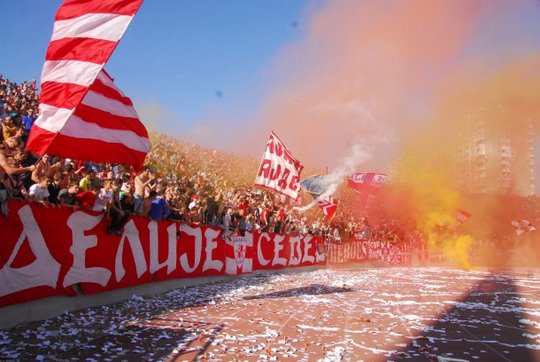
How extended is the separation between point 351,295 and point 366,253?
19.7 m

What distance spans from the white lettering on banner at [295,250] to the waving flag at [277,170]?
4689 mm

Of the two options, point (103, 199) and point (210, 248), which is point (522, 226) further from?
point (103, 199)

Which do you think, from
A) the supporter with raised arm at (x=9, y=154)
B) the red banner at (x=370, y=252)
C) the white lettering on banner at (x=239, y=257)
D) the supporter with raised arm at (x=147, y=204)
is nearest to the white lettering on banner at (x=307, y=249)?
the red banner at (x=370, y=252)

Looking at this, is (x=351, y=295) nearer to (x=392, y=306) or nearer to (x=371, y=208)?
(x=392, y=306)

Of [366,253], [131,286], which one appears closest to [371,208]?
[366,253]

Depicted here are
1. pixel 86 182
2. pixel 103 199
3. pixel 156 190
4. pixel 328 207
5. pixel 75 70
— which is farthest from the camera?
pixel 328 207

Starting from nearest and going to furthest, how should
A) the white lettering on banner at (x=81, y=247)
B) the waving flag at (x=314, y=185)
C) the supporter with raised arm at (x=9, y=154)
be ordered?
the supporter with raised arm at (x=9, y=154) → the white lettering on banner at (x=81, y=247) → the waving flag at (x=314, y=185)

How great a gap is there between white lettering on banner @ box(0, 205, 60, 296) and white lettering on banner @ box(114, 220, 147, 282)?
2141 millimetres

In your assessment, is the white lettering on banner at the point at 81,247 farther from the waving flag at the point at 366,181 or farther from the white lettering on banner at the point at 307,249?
the waving flag at the point at 366,181

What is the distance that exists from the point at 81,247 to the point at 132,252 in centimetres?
206

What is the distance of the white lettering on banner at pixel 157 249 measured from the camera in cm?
1288

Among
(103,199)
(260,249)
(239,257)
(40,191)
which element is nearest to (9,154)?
(40,191)

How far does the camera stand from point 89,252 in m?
10.2

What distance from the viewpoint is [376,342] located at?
27.0 ft
